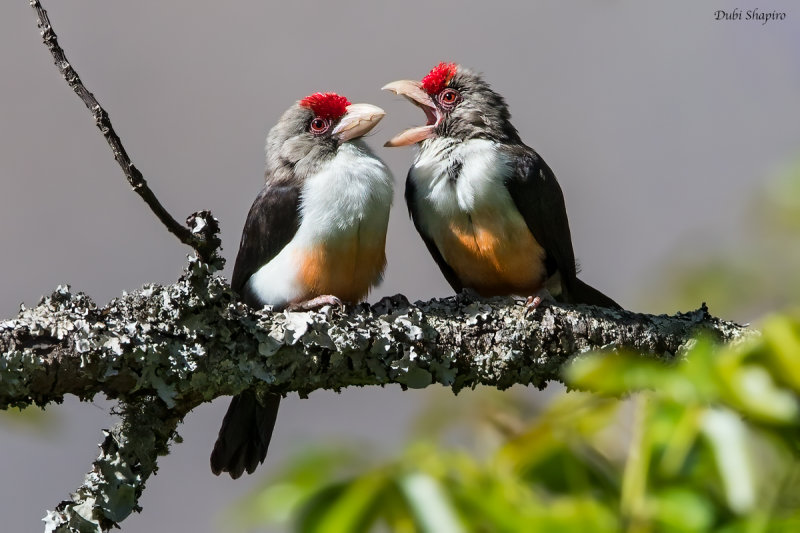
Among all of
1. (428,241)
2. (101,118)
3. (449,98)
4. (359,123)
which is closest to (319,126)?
(359,123)

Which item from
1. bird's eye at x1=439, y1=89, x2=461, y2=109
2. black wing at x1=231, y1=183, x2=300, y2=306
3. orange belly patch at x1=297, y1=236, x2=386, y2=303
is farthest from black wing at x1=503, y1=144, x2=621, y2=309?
black wing at x1=231, y1=183, x2=300, y2=306

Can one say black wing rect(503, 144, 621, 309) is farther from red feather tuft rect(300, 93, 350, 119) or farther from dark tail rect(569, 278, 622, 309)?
red feather tuft rect(300, 93, 350, 119)

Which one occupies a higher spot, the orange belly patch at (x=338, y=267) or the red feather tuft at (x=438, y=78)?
the red feather tuft at (x=438, y=78)

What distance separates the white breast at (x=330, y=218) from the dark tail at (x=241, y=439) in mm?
487

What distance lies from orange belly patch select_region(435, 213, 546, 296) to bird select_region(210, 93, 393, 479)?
35 cm

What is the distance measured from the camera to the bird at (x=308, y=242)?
13.9 feet

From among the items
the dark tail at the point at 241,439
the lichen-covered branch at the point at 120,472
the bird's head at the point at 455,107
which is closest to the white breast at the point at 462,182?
the bird's head at the point at 455,107

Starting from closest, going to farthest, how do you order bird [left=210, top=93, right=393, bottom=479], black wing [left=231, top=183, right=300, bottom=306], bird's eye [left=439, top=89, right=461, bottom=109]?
bird [left=210, top=93, right=393, bottom=479] < black wing [left=231, top=183, right=300, bottom=306] < bird's eye [left=439, top=89, right=461, bottom=109]

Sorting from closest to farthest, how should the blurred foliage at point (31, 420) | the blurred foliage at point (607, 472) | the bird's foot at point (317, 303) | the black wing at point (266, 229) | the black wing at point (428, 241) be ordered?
the blurred foliage at point (607, 472) → the blurred foliage at point (31, 420) → the bird's foot at point (317, 303) → the black wing at point (266, 229) → the black wing at point (428, 241)

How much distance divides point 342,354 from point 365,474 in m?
2.18

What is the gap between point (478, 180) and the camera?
4594 mm

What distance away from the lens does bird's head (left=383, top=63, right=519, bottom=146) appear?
4969mm

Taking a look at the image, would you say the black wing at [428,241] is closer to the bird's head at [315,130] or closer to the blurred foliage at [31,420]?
the bird's head at [315,130]

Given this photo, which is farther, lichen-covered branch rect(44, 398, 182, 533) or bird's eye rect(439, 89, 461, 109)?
bird's eye rect(439, 89, 461, 109)
